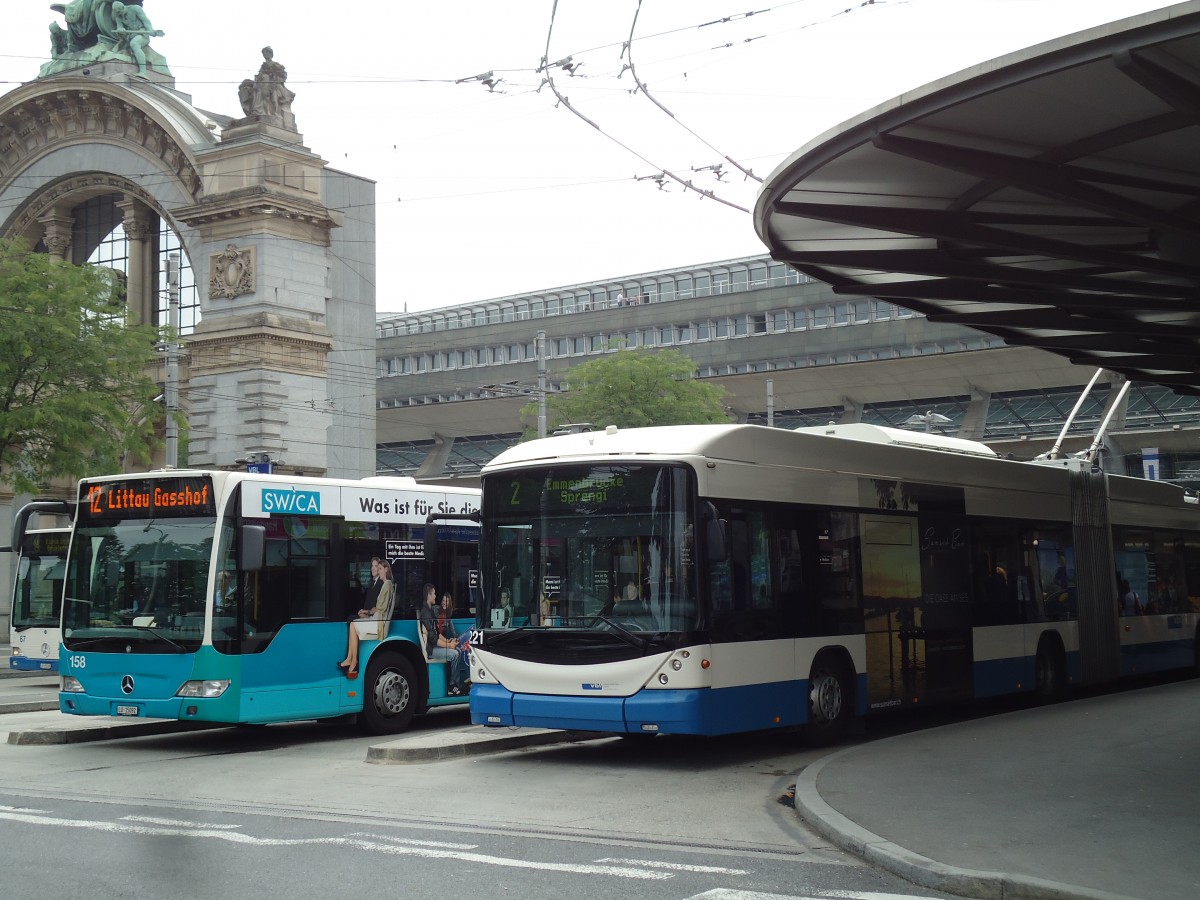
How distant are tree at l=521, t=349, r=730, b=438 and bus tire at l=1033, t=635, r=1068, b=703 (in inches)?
1038

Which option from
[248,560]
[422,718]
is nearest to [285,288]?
[422,718]

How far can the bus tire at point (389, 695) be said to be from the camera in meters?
15.9

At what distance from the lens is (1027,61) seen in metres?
9.49

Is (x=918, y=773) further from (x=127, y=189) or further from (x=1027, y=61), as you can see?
(x=127, y=189)

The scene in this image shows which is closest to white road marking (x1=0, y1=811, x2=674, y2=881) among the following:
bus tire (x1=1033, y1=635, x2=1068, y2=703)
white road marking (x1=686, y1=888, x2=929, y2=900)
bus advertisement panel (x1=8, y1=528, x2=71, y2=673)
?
white road marking (x1=686, y1=888, x2=929, y2=900)

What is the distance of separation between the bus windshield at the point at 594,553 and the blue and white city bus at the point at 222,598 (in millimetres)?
2244

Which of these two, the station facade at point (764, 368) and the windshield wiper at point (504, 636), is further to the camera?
the station facade at point (764, 368)

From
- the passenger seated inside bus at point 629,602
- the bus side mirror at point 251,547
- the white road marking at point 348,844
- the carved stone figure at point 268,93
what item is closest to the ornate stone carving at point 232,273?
the carved stone figure at point 268,93

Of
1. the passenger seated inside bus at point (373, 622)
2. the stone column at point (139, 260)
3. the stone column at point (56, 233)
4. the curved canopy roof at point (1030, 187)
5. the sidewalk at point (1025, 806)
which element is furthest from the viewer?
the stone column at point (56, 233)

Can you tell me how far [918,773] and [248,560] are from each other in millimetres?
6275

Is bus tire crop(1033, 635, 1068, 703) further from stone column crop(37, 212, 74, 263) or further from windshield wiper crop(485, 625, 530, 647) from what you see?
stone column crop(37, 212, 74, 263)

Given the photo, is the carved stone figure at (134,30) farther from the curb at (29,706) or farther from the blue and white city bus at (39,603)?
the curb at (29,706)

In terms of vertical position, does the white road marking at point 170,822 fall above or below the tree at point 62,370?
below

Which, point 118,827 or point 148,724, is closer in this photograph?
point 118,827
